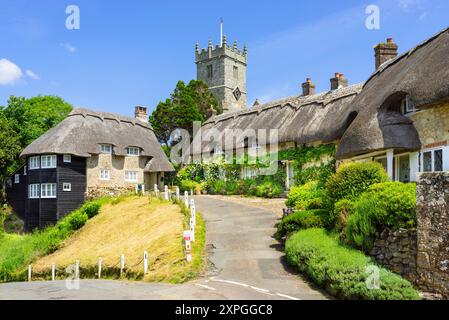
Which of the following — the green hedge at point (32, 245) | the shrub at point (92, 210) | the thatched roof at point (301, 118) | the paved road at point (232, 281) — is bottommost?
the green hedge at point (32, 245)

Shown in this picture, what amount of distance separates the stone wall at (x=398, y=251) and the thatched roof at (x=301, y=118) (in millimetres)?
9329

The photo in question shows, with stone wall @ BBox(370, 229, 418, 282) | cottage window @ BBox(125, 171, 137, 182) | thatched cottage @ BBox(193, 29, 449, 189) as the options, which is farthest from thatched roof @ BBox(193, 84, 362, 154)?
stone wall @ BBox(370, 229, 418, 282)

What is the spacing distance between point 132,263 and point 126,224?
763 centimetres

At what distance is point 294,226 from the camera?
15930mm

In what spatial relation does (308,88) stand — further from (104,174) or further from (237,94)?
(237,94)

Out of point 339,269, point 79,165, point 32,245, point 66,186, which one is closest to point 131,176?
point 79,165

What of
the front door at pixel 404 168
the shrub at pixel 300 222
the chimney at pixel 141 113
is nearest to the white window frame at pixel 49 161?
the chimney at pixel 141 113

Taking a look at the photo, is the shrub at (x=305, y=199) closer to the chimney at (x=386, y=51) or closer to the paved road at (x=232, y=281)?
the paved road at (x=232, y=281)

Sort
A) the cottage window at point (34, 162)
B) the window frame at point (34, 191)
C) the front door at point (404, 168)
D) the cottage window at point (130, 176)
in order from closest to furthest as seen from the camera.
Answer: the front door at point (404, 168)
the window frame at point (34, 191)
the cottage window at point (34, 162)
the cottage window at point (130, 176)

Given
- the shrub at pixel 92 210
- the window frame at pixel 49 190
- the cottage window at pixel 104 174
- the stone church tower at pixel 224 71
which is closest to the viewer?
the shrub at pixel 92 210

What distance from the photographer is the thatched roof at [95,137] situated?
32844mm

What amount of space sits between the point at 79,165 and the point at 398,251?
27515mm
